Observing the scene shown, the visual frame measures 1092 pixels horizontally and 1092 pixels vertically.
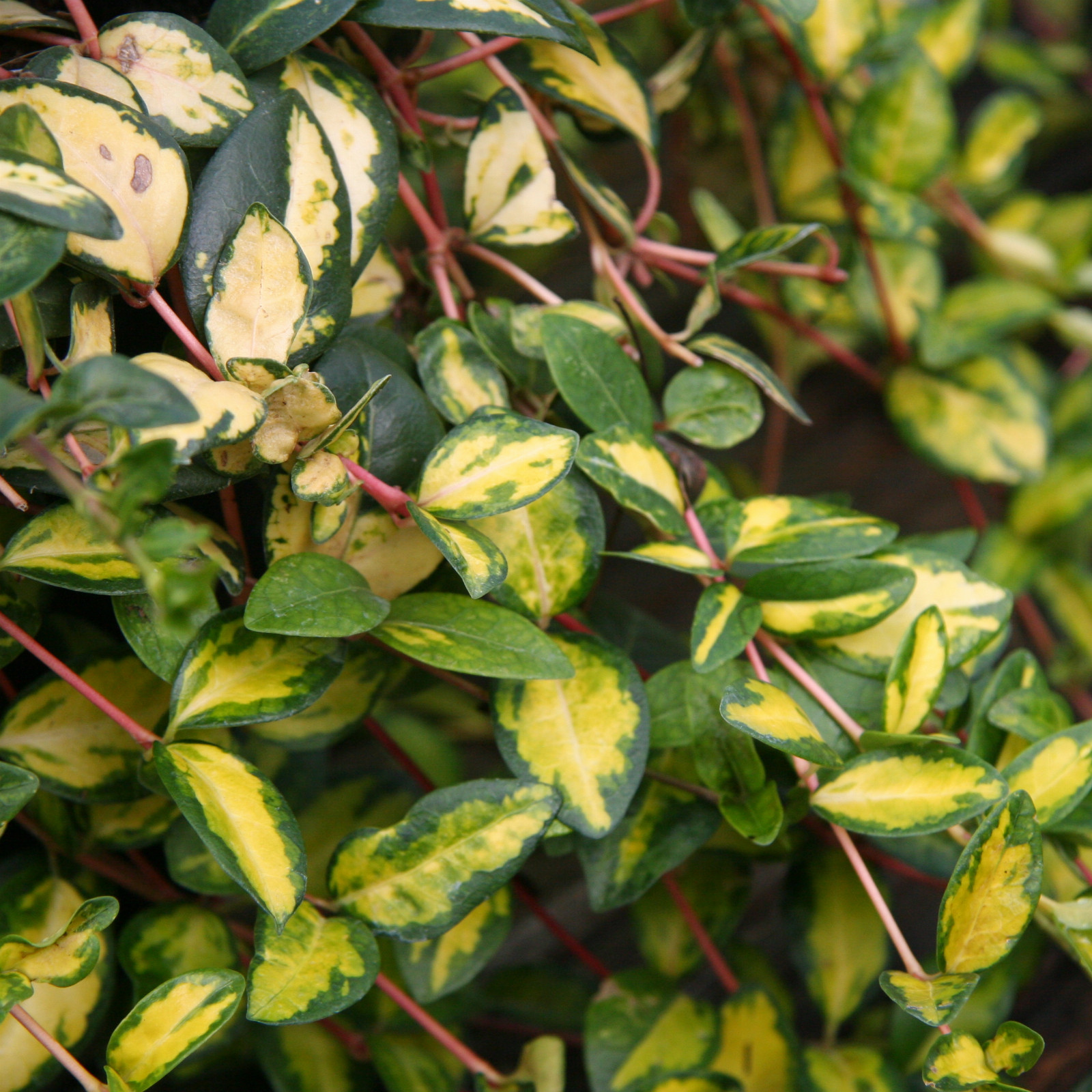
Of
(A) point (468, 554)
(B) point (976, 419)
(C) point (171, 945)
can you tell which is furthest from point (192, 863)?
(B) point (976, 419)

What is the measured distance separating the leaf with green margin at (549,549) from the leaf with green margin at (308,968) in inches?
7.0

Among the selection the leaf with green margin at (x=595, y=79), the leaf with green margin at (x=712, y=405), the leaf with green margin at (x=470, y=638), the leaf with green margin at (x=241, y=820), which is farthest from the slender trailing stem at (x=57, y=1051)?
the leaf with green margin at (x=595, y=79)

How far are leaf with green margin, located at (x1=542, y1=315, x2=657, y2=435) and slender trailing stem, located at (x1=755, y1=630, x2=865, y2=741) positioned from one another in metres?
0.14

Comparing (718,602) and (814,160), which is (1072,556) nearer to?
(814,160)

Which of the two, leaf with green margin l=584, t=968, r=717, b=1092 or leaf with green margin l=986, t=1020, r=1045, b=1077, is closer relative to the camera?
leaf with green margin l=986, t=1020, r=1045, b=1077

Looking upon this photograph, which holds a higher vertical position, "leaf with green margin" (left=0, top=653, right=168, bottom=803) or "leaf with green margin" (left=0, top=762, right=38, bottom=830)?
"leaf with green margin" (left=0, top=762, right=38, bottom=830)

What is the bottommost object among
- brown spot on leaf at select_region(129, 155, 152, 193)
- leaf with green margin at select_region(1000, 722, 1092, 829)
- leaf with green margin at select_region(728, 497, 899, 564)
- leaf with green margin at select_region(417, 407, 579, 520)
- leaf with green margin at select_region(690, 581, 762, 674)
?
leaf with green margin at select_region(1000, 722, 1092, 829)

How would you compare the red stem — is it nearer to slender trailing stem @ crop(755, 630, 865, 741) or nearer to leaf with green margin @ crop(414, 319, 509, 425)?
leaf with green margin @ crop(414, 319, 509, 425)

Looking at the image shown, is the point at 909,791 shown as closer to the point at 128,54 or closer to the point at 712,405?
the point at 712,405

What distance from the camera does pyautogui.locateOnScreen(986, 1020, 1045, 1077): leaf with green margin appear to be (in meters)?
0.40

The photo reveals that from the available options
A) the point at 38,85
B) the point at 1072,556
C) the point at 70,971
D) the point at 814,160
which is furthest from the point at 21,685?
the point at 1072,556

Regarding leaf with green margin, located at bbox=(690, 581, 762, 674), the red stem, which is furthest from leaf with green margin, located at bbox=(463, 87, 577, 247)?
the red stem

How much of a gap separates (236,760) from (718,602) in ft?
0.81

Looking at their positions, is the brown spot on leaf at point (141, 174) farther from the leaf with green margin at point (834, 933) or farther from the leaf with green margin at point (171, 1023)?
the leaf with green margin at point (834, 933)
